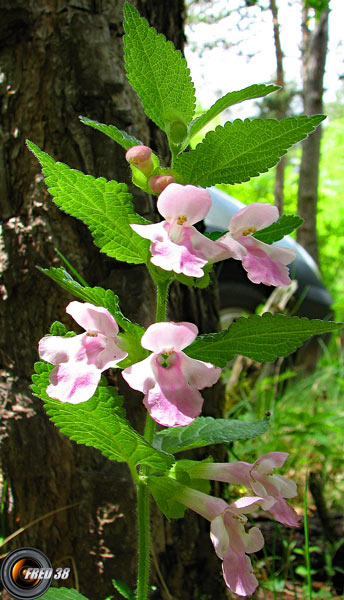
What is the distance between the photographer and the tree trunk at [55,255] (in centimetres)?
128

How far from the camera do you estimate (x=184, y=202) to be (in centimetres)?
69

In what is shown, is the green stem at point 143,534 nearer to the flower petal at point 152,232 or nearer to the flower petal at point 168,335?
the flower petal at point 168,335

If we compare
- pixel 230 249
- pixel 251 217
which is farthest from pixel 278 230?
pixel 230 249

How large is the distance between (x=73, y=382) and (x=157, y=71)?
49 cm

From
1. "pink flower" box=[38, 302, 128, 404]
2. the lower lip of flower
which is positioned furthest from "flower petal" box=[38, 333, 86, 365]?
the lower lip of flower

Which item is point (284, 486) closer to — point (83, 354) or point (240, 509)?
point (240, 509)

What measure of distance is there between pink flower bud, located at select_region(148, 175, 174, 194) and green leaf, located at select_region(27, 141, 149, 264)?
4 cm

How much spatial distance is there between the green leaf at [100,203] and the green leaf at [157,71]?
144 millimetres

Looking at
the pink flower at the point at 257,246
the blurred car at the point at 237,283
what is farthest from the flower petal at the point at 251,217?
the blurred car at the point at 237,283

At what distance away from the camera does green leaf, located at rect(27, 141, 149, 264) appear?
0.74 meters

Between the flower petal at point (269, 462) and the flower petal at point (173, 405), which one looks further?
the flower petal at point (269, 462)

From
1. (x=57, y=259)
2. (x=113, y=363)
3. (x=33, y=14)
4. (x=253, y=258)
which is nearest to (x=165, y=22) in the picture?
(x=33, y=14)

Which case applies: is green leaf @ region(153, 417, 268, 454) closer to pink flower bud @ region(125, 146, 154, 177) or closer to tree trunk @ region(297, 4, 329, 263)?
pink flower bud @ region(125, 146, 154, 177)

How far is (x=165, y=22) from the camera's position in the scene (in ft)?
4.75
